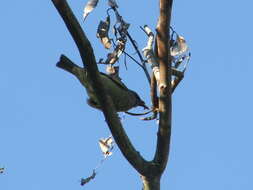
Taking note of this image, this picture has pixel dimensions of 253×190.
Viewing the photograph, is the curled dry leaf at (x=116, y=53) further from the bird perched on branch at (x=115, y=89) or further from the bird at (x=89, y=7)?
the bird perched on branch at (x=115, y=89)

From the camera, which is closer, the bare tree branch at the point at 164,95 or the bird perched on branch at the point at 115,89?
the bare tree branch at the point at 164,95

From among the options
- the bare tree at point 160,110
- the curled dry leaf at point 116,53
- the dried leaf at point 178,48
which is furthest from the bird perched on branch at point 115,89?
the bare tree at point 160,110

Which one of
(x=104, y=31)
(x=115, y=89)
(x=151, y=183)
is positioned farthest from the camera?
(x=115, y=89)

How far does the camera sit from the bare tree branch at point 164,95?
308 centimetres

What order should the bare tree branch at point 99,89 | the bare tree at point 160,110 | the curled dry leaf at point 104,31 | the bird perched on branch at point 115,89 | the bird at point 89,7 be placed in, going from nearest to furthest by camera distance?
the bare tree branch at point 99,89 → the bare tree at point 160,110 → the bird at point 89,7 → the curled dry leaf at point 104,31 → the bird perched on branch at point 115,89

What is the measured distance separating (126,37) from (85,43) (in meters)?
0.71

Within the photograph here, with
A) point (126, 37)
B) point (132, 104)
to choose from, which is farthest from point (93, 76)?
point (132, 104)

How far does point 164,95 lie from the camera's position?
10.2ft

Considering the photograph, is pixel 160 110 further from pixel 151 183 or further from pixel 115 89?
pixel 115 89

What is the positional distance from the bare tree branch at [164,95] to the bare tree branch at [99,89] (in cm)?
11

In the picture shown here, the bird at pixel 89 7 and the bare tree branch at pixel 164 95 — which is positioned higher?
the bird at pixel 89 7

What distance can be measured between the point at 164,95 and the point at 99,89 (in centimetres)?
37

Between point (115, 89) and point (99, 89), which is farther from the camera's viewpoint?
point (115, 89)

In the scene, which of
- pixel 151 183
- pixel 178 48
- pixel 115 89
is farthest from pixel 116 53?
pixel 115 89
